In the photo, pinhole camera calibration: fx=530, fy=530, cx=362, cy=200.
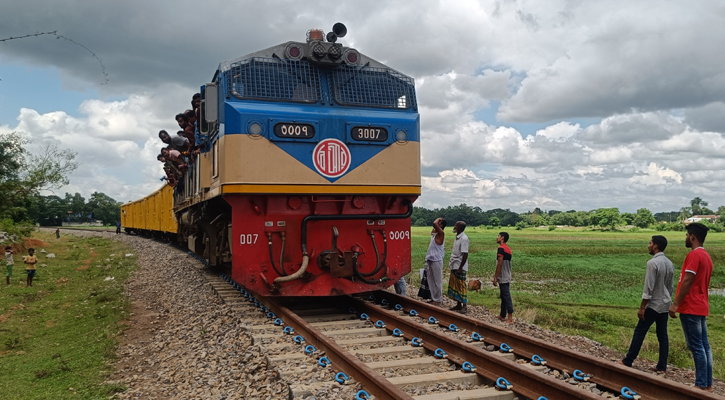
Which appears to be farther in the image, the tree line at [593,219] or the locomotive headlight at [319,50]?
the tree line at [593,219]

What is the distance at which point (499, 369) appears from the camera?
4.85 meters

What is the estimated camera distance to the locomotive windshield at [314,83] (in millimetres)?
7648

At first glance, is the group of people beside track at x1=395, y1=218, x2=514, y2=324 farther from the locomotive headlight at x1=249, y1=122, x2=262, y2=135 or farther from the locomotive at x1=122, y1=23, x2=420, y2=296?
the locomotive headlight at x1=249, y1=122, x2=262, y2=135


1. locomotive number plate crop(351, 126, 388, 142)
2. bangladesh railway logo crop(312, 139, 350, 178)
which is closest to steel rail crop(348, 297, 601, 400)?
bangladesh railway logo crop(312, 139, 350, 178)

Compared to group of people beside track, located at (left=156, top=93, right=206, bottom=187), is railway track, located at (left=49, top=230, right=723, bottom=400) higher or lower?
lower

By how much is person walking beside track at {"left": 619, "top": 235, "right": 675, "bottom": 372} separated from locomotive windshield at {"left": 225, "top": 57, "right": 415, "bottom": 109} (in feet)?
14.0

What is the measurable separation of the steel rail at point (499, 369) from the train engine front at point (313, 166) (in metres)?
1.63

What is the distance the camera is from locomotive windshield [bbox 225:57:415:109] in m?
7.65

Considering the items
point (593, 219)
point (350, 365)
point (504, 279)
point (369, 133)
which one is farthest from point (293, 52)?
point (593, 219)

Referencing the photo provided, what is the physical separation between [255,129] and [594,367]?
197 inches

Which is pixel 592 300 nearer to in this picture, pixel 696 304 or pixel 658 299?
pixel 658 299

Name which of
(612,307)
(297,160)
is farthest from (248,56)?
(612,307)

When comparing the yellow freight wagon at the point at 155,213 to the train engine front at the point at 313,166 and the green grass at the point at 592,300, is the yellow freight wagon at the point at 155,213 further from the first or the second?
the train engine front at the point at 313,166

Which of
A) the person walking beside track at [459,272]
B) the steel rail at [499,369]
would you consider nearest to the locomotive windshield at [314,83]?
the person walking beside track at [459,272]
